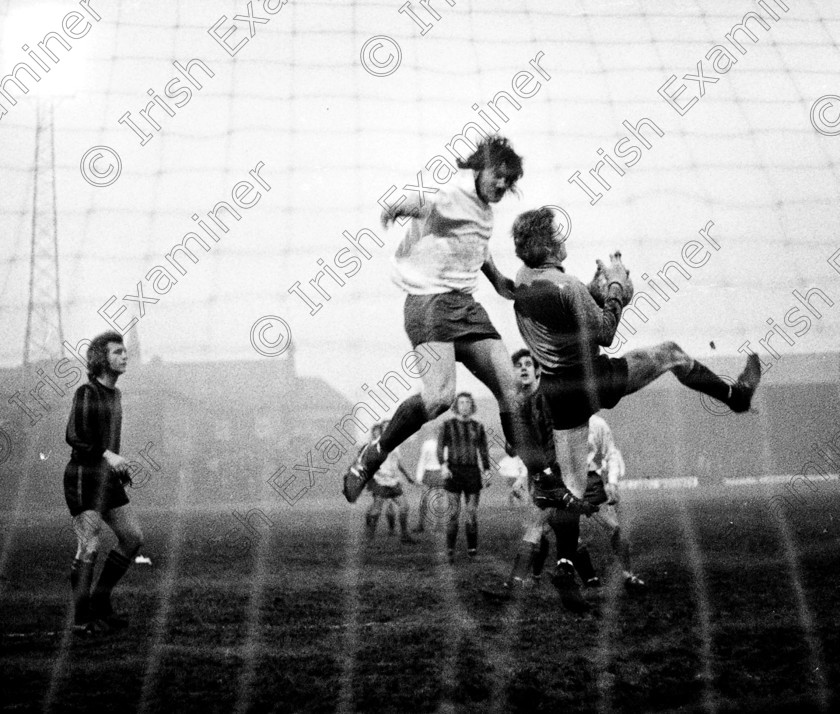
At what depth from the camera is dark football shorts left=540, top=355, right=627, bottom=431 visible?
455 cm

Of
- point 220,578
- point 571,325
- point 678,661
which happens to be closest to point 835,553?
point 678,661

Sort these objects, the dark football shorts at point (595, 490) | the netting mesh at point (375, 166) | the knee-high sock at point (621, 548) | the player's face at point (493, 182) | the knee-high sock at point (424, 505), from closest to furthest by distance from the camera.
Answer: the player's face at point (493, 182) → the netting mesh at point (375, 166) → the dark football shorts at point (595, 490) → the knee-high sock at point (621, 548) → the knee-high sock at point (424, 505)

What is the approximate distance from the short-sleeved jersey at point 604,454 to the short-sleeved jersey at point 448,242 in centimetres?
221

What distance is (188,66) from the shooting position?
5.32 meters

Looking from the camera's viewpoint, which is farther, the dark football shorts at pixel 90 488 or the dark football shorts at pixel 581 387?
the dark football shorts at pixel 90 488

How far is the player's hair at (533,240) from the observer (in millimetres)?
4629

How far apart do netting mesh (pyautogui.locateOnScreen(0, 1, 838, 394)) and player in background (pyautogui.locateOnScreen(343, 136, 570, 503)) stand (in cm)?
32

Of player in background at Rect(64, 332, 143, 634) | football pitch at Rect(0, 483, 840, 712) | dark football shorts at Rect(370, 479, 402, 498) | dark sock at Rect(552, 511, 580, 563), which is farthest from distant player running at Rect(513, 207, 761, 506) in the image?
dark football shorts at Rect(370, 479, 402, 498)

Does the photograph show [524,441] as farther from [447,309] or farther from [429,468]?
[429,468]

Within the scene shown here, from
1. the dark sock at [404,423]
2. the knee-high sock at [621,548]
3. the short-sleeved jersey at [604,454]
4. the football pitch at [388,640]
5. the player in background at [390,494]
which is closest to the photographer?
the dark sock at [404,423]

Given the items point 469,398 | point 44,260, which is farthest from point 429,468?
point 44,260

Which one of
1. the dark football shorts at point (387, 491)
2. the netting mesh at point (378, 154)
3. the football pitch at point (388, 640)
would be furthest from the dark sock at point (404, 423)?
the dark football shorts at point (387, 491)

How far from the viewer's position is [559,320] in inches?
178

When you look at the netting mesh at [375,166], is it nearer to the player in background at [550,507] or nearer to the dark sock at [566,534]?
the player in background at [550,507]
